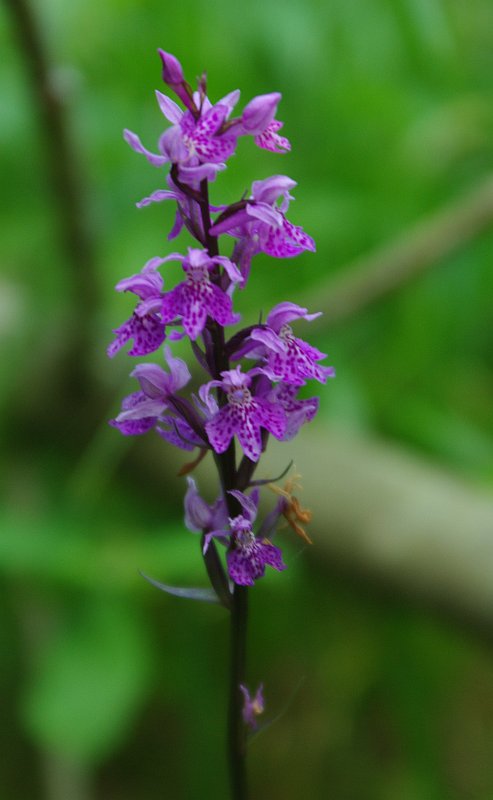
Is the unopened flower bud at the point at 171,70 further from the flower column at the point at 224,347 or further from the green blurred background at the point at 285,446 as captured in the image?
the green blurred background at the point at 285,446

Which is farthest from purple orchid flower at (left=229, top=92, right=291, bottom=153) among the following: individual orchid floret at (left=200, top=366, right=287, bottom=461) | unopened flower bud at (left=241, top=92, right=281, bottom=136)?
individual orchid floret at (left=200, top=366, right=287, bottom=461)

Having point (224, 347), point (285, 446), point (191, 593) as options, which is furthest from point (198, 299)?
point (285, 446)

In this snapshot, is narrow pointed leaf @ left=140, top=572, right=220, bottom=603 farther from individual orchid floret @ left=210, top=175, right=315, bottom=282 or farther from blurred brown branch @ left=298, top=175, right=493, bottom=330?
blurred brown branch @ left=298, top=175, right=493, bottom=330

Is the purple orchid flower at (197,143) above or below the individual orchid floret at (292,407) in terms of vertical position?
above

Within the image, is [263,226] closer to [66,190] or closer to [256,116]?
[256,116]

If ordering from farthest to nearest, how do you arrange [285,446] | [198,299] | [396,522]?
[285,446] → [396,522] → [198,299]

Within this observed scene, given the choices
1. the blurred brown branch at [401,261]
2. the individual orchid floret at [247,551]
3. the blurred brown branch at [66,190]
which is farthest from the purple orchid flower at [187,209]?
the blurred brown branch at [401,261]
